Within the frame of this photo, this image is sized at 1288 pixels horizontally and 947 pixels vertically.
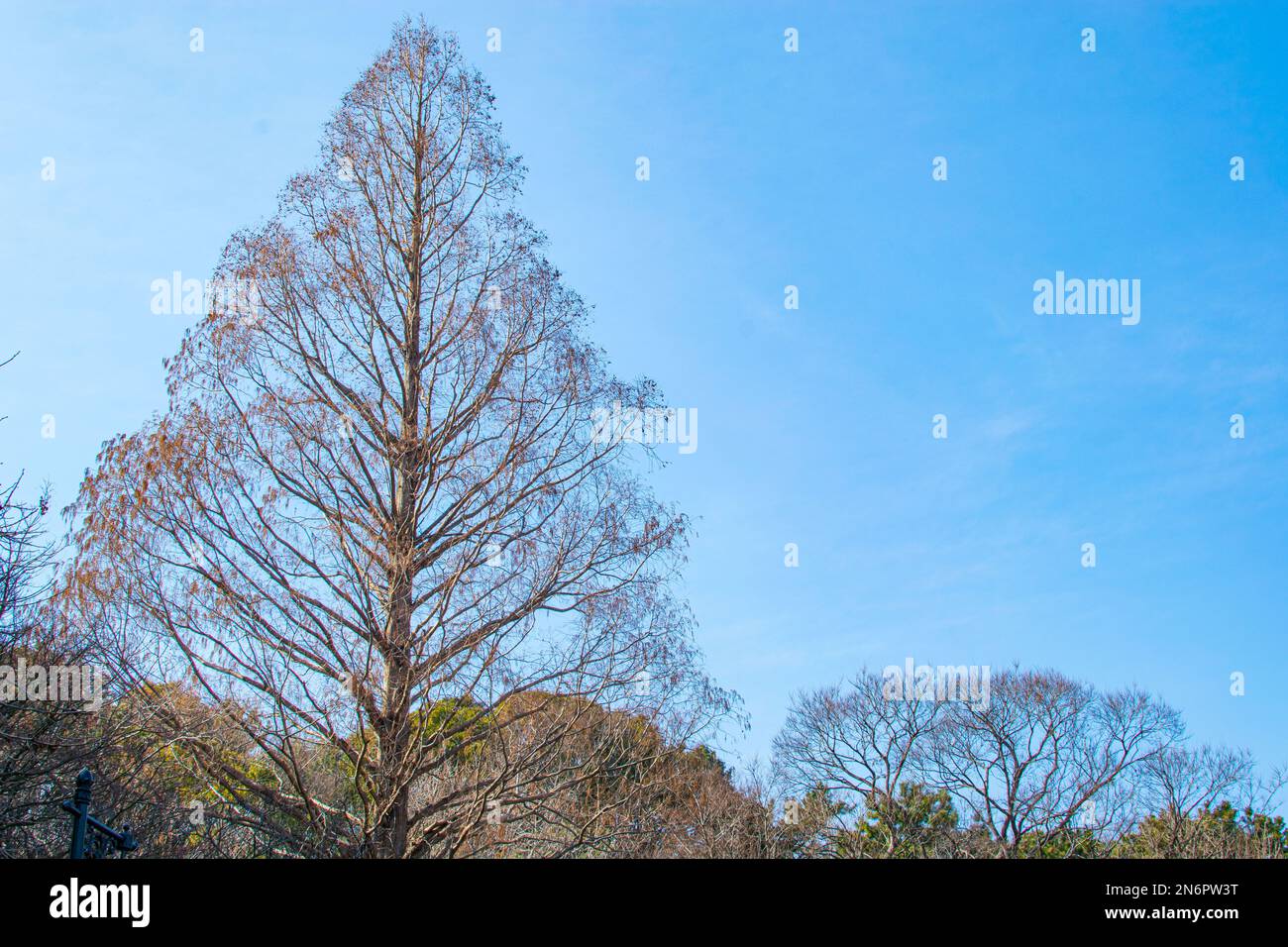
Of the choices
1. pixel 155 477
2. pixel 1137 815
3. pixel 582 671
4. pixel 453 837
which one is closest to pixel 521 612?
pixel 582 671

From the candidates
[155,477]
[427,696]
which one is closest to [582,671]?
[427,696]

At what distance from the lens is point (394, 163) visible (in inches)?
539

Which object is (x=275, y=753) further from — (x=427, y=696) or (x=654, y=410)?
(x=654, y=410)

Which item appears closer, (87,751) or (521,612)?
(521,612)

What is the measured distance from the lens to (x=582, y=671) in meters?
11.4

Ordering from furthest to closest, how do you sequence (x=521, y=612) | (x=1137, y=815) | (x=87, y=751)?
1. (x=1137, y=815)
2. (x=87, y=751)
3. (x=521, y=612)
